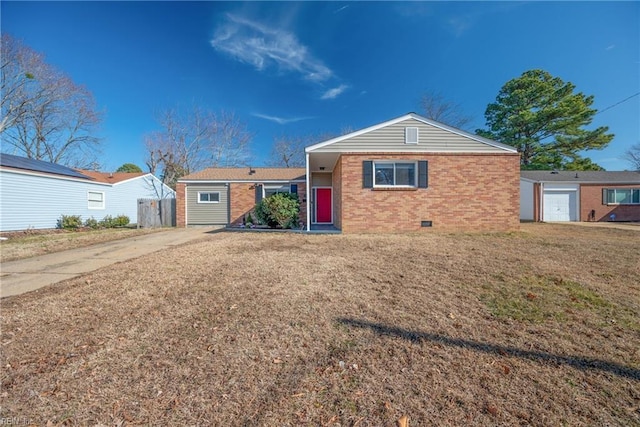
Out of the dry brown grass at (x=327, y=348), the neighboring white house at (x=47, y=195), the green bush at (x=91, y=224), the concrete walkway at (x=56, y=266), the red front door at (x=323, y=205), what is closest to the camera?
the dry brown grass at (x=327, y=348)

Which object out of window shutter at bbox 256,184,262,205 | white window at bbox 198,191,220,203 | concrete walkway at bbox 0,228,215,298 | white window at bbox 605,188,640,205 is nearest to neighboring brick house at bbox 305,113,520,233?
window shutter at bbox 256,184,262,205

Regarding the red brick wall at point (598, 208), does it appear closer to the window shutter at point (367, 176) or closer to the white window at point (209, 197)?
the window shutter at point (367, 176)

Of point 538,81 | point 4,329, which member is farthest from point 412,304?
point 538,81

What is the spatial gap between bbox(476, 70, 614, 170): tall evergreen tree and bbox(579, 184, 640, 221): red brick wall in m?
5.79

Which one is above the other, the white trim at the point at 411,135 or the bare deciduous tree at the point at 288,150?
the bare deciduous tree at the point at 288,150

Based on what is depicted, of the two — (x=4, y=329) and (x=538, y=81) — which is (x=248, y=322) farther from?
(x=538, y=81)

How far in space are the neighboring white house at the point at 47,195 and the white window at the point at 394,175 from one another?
1646 cm

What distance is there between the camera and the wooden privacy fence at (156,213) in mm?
15466

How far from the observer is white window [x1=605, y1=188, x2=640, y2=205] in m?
17.1

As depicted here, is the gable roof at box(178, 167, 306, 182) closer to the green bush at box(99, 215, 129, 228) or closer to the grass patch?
the green bush at box(99, 215, 129, 228)

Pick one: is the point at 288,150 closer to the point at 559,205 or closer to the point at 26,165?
the point at 26,165

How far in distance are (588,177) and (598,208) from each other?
2.22 m

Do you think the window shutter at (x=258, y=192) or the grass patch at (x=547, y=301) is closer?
the grass patch at (x=547, y=301)

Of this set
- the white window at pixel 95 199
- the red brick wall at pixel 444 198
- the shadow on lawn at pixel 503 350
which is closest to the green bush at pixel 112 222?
the white window at pixel 95 199
